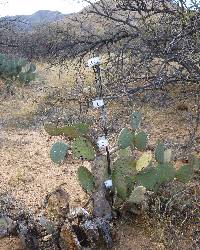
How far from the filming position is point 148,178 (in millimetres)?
4383

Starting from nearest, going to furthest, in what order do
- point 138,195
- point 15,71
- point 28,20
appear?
point 138,195 → point 15,71 → point 28,20

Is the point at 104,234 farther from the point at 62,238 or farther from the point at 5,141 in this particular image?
the point at 5,141

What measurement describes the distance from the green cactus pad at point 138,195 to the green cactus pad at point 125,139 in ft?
1.98

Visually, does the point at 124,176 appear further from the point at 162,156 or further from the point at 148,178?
the point at 162,156

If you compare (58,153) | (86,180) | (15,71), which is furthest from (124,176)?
(15,71)

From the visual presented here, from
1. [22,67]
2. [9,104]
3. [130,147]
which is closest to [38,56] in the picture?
[22,67]

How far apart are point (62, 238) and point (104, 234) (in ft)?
1.12

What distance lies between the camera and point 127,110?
914 centimetres

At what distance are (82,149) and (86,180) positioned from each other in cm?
27

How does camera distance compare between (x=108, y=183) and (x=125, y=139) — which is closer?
(x=108, y=183)

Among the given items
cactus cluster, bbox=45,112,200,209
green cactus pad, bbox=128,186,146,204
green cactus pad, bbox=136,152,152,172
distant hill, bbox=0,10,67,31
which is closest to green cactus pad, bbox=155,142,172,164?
cactus cluster, bbox=45,112,200,209

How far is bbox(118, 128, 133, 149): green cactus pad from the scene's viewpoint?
15.2ft

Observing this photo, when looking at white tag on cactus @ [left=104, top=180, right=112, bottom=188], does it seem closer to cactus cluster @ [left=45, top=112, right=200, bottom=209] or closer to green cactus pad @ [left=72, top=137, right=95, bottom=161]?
cactus cluster @ [left=45, top=112, right=200, bottom=209]

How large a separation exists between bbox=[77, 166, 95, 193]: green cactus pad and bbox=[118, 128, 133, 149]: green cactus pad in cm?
50
